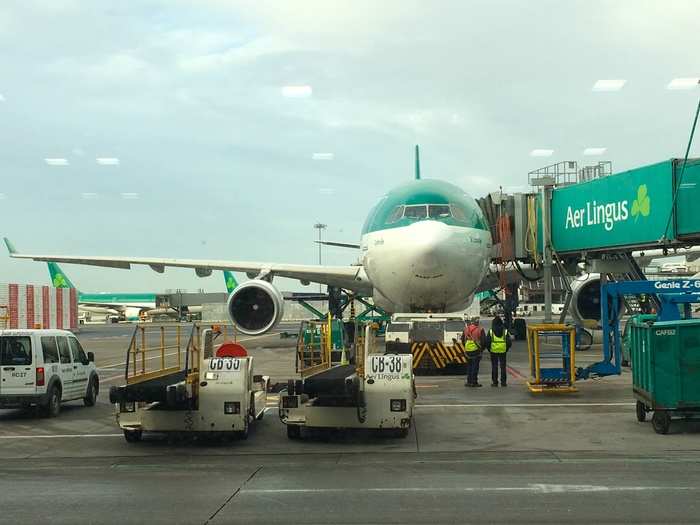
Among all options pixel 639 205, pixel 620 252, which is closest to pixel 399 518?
pixel 639 205

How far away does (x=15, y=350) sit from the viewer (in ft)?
46.5

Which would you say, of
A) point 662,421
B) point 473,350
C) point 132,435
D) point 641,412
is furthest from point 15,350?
point 662,421

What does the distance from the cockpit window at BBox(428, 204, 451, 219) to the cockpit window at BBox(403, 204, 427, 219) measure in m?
0.15

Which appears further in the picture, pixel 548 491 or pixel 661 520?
pixel 548 491

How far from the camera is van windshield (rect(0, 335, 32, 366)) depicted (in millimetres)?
14102

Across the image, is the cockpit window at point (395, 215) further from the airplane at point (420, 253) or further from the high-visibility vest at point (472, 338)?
the high-visibility vest at point (472, 338)

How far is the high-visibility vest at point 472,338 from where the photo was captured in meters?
17.4

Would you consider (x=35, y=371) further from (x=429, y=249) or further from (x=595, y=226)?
(x=595, y=226)

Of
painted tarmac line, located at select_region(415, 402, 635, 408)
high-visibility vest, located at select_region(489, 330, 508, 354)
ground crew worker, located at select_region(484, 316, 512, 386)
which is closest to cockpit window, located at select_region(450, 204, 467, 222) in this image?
ground crew worker, located at select_region(484, 316, 512, 386)

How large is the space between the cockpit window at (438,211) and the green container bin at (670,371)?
352 inches

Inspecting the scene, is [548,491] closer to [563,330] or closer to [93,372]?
[563,330]

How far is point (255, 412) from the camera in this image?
41.2ft

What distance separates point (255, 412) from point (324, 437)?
157cm

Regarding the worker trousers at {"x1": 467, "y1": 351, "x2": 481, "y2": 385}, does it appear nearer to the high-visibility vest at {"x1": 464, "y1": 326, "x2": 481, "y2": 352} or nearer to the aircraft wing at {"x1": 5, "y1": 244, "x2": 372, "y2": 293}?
the high-visibility vest at {"x1": 464, "y1": 326, "x2": 481, "y2": 352}
